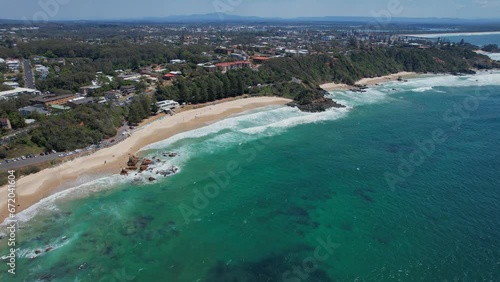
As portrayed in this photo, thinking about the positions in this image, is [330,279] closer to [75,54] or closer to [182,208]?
[182,208]

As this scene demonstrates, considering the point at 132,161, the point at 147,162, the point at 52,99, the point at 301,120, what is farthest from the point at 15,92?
the point at 301,120

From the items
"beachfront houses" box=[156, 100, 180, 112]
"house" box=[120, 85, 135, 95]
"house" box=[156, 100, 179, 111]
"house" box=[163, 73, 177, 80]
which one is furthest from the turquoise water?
"house" box=[163, 73, 177, 80]

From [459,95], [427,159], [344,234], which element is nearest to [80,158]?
[344,234]

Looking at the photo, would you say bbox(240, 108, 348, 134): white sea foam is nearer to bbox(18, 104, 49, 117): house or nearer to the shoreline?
the shoreline

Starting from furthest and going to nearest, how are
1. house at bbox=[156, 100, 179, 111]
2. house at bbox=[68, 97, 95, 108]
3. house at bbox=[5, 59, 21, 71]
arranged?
1. house at bbox=[5, 59, 21, 71]
2. house at bbox=[156, 100, 179, 111]
3. house at bbox=[68, 97, 95, 108]

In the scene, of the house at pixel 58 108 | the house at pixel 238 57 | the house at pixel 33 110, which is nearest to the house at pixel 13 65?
the house at pixel 33 110

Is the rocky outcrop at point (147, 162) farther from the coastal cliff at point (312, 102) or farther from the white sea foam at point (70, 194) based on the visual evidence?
the coastal cliff at point (312, 102)
